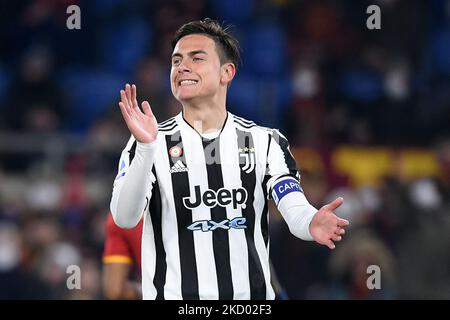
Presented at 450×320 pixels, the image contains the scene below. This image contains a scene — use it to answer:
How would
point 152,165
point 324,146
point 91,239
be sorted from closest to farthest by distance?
point 152,165
point 91,239
point 324,146

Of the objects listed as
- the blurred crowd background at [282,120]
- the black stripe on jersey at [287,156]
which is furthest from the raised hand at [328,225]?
the blurred crowd background at [282,120]

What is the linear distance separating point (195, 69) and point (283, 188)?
2.12 ft

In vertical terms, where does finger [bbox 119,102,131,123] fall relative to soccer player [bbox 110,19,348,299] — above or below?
above

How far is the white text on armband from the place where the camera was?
472 centimetres

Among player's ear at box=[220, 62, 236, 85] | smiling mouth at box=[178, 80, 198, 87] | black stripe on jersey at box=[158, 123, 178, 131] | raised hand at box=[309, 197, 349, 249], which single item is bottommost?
raised hand at box=[309, 197, 349, 249]

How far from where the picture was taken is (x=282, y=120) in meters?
10.3

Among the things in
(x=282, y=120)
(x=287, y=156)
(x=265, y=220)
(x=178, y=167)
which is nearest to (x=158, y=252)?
(x=178, y=167)

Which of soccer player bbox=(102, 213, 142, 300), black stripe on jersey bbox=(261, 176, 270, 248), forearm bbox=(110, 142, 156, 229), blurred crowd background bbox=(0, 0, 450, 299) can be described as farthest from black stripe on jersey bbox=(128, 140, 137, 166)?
blurred crowd background bbox=(0, 0, 450, 299)

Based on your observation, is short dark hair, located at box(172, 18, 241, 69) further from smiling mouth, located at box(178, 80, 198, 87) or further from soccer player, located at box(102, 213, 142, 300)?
soccer player, located at box(102, 213, 142, 300)

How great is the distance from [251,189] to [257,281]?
0.40 meters

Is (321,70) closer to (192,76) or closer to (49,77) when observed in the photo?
(49,77)
